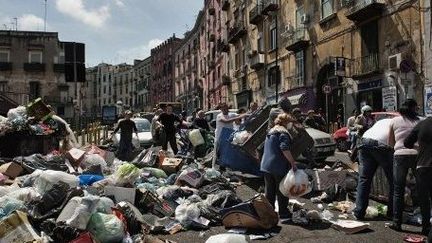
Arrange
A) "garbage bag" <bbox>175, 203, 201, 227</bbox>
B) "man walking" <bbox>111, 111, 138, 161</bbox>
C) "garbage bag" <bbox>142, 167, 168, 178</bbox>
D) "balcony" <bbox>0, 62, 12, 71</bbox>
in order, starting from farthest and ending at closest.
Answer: "balcony" <bbox>0, 62, 12, 71</bbox> → "man walking" <bbox>111, 111, 138, 161</bbox> → "garbage bag" <bbox>142, 167, 168, 178</bbox> → "garbage bag" <bbox>175, 203, 201, 227</bbox>

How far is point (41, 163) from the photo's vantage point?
1006 cm

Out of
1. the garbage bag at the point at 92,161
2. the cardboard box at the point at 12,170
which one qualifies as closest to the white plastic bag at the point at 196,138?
the garbage bag at the point at 92,161

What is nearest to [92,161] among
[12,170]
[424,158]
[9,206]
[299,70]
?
[12,170]

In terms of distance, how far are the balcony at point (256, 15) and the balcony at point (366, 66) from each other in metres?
13.7

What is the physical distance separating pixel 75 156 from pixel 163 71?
255 ft

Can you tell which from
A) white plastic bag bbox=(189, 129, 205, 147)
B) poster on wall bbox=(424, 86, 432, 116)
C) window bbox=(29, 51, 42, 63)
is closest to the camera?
white plastic bag bbox=(189, 129, 205, 147)

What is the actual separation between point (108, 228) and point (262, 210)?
6.54 feet

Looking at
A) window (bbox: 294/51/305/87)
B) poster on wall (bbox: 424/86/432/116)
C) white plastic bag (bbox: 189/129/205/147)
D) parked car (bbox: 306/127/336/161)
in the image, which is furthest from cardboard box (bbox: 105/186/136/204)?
window (bbox: 294/51/305/87)

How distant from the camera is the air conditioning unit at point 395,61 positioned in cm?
1986

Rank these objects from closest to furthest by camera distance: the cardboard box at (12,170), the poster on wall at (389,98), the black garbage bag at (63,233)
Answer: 1. the black garbage bag at (63,233)
2. the cardboard box at (12,170)
3. the poster on wall at (389,98)

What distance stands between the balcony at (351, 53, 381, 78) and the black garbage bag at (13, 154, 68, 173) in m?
15.0

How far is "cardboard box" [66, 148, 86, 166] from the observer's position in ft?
35.2

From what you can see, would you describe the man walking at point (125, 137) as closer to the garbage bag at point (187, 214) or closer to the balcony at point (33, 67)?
the garbage bag at point (187, 214)

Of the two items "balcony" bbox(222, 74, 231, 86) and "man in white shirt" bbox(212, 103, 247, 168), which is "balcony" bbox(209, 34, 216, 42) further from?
"man in white shirt" bbox(212, 103, 247, 168)
